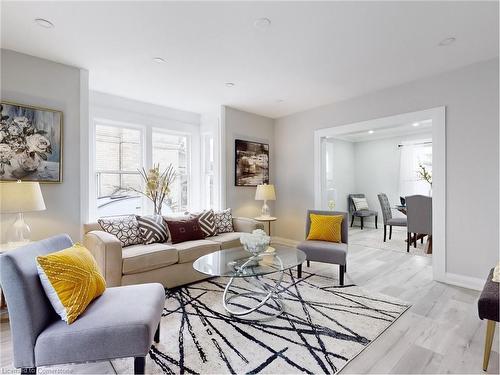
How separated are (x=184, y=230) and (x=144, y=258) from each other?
2.50ft

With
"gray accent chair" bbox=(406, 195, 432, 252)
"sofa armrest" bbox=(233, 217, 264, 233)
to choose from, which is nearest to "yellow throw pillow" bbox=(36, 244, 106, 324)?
"sofa armrest" bbox=(233, 217, 264, 233)

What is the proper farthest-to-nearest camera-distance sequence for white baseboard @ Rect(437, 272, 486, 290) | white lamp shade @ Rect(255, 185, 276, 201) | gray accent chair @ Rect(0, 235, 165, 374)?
white lamp shade @ Rect(255, 185, 276, 201), white baseboard @ Rect(437, 272, 486, 290), gray accent chair @ Rect(0, 235, 165, 374)

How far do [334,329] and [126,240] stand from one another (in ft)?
8.10

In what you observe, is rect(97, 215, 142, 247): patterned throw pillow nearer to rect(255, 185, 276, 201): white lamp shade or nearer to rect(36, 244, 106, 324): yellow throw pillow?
rect(36, 244, 106, 324): yellow throw pillow

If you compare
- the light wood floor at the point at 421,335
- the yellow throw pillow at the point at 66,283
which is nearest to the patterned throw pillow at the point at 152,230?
the light wood floor at the point at 421,335

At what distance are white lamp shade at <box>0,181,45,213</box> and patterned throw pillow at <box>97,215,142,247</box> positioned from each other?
2.60ft

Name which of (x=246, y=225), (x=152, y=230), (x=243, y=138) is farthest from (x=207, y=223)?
(x=243, y=138)

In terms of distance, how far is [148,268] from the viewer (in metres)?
2.84

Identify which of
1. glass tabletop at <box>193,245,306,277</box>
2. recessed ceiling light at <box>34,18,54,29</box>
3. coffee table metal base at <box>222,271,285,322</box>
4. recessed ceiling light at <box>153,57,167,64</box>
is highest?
recessed ceiling light at <box>153,57,167,64</box>

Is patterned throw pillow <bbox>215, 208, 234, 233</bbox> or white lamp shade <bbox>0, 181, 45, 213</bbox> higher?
white lamp shade <bbox>0, 181, 45, 213</bbox>

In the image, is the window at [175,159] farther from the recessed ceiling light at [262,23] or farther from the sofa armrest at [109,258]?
the recessed ceiling light at [262,23]

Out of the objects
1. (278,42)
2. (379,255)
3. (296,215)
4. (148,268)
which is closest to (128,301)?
(148,268)

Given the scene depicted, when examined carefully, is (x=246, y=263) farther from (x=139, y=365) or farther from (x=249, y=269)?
(x=139, y=365)

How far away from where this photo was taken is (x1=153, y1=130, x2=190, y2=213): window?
4652 mm
